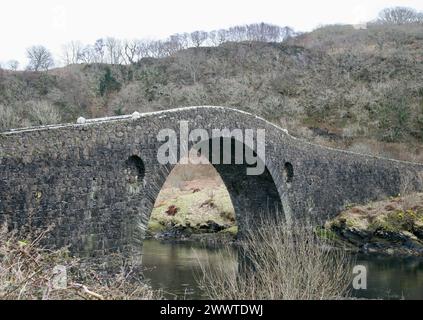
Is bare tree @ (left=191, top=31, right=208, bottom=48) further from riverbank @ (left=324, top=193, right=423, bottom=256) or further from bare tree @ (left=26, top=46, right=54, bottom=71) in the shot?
riverbank @ (left=324, top=193, right=423, bottom=256)

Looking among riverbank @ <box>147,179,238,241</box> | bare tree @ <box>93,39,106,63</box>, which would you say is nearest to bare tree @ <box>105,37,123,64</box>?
bare tree @ <box>93,39,106,63</box>

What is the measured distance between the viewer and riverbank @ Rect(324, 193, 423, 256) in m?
25.3

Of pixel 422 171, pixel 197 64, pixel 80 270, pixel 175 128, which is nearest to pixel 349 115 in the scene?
pixel 422 171

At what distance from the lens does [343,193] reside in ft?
95.2

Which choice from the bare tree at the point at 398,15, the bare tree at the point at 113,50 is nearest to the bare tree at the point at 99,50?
the bare tree at the point at 113,50

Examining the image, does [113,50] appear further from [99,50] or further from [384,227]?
[384,227]

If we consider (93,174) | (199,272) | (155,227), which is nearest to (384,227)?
(199,272)

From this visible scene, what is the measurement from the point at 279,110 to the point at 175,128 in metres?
38.0

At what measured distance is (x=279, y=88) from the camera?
59156 mm

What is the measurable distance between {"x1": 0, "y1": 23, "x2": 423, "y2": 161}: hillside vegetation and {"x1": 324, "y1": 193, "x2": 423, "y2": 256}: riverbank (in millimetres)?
15141

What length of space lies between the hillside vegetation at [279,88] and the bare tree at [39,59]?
19.5ft

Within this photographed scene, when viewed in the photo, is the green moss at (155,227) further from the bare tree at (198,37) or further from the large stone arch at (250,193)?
the bare tree at (198,37)

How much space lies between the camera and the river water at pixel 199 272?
56.5ft

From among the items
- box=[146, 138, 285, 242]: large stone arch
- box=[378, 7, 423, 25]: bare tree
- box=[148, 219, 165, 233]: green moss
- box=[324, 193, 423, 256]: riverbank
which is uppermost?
box=[378, 7, 423, 25]: bare tree
